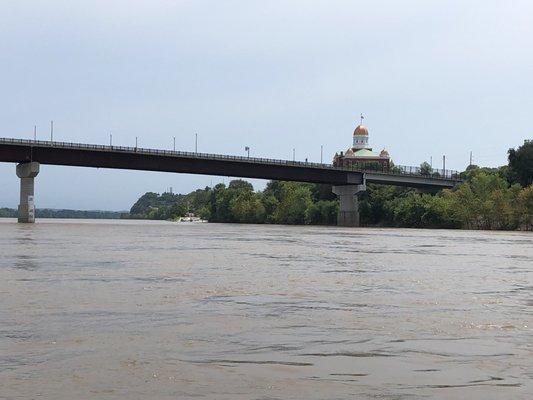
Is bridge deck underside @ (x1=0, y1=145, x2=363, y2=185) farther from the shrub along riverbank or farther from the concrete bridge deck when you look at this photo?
the shrub along riverbank

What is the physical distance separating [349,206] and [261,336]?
5556 inches

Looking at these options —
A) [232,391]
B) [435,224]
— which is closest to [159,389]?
[232,391]

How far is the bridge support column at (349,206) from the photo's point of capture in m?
153

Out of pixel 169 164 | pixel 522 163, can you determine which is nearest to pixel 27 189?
pixel 169 164

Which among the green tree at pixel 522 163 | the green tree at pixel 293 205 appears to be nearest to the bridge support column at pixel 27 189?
the green tree at pixel 293 205

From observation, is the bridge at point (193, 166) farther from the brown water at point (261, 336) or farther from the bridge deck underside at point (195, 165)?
the brown water at point (261, 336)

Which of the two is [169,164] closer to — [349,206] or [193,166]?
[193,166]

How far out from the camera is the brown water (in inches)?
407

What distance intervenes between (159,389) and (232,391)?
1.03 metres

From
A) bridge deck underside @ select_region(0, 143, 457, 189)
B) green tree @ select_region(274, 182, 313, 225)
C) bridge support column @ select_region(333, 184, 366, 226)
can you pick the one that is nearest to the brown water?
bridge deck underside @ select_region(0, 143, 457, 189)

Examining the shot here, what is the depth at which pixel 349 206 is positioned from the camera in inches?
6073

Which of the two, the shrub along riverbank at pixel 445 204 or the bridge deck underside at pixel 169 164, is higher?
the bridge deck underside at pixel 169 164

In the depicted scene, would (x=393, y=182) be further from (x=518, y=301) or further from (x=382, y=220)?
(x=518, y=301)

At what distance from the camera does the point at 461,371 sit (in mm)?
11414
